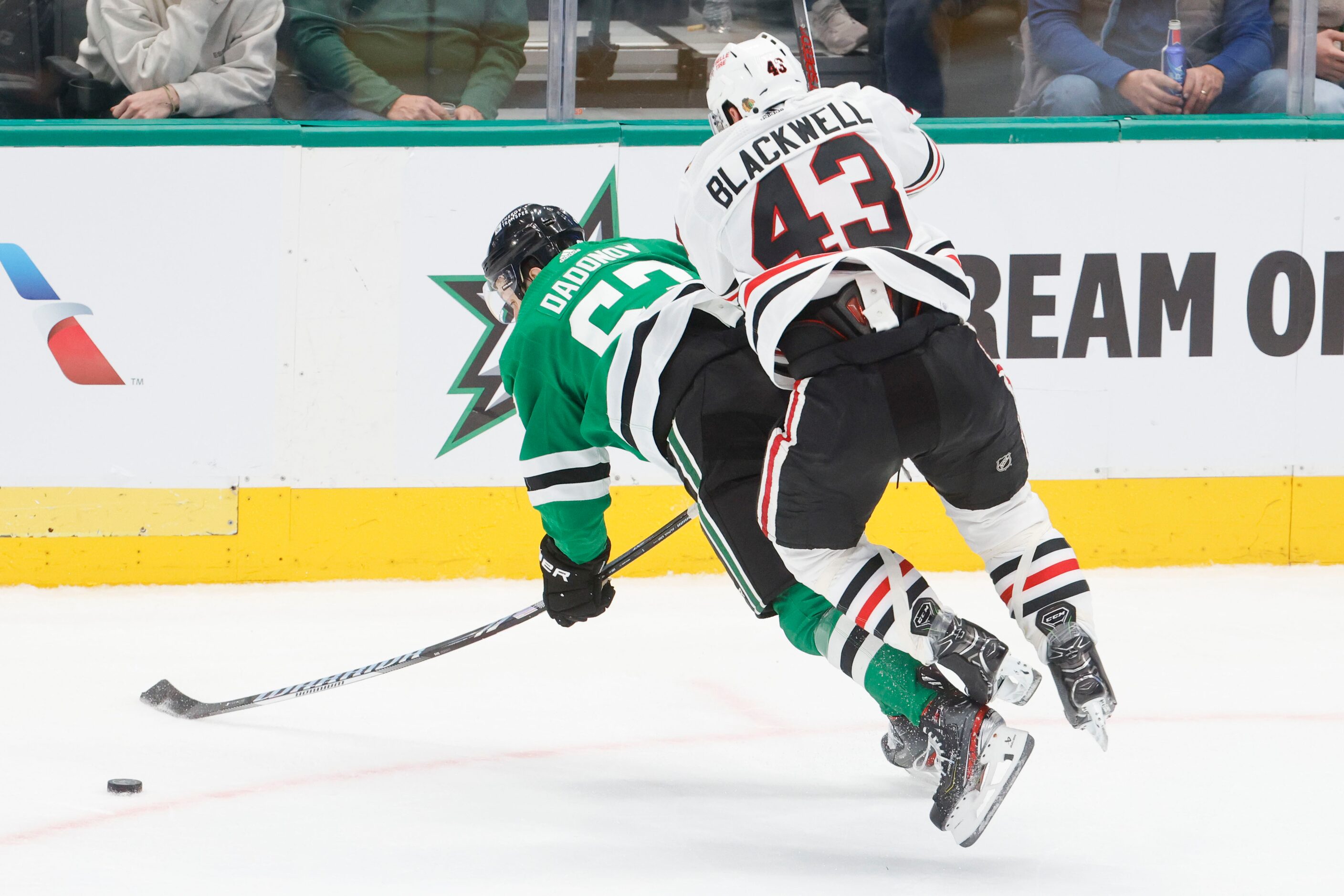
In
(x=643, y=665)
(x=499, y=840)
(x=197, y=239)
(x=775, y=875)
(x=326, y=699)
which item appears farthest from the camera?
(x=197, y=239)

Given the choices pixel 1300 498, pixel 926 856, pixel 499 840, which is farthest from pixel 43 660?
pixel 1300 498

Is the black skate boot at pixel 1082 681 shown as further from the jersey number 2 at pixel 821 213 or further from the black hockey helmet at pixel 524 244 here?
the black hockey helmet at pixel 524 244

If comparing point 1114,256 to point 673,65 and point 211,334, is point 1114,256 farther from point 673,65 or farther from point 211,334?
point 211,334

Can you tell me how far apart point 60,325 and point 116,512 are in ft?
1.61

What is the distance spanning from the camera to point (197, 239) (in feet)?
12.3

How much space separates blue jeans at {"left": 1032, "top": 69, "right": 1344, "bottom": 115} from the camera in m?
3.95

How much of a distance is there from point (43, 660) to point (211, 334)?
922mm

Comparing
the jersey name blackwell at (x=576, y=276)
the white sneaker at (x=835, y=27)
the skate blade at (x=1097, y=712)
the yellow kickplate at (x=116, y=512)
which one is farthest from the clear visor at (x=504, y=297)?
the white sneaker at (x=835, y=27)

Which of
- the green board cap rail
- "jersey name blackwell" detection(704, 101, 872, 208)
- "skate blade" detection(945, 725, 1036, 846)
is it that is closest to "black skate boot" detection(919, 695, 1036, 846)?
"skate blade" detection(945, 725, 1036, 846)

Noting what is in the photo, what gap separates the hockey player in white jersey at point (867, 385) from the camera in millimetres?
2027

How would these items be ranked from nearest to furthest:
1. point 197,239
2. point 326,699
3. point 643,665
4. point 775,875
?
point 775,875, point 326,699, point 643,665, point 197,239

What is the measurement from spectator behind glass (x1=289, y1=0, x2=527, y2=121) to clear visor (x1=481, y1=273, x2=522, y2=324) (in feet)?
4.23

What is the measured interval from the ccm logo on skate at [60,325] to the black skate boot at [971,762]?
2.50 metres

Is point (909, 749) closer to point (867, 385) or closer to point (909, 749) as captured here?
point (909, 749)
